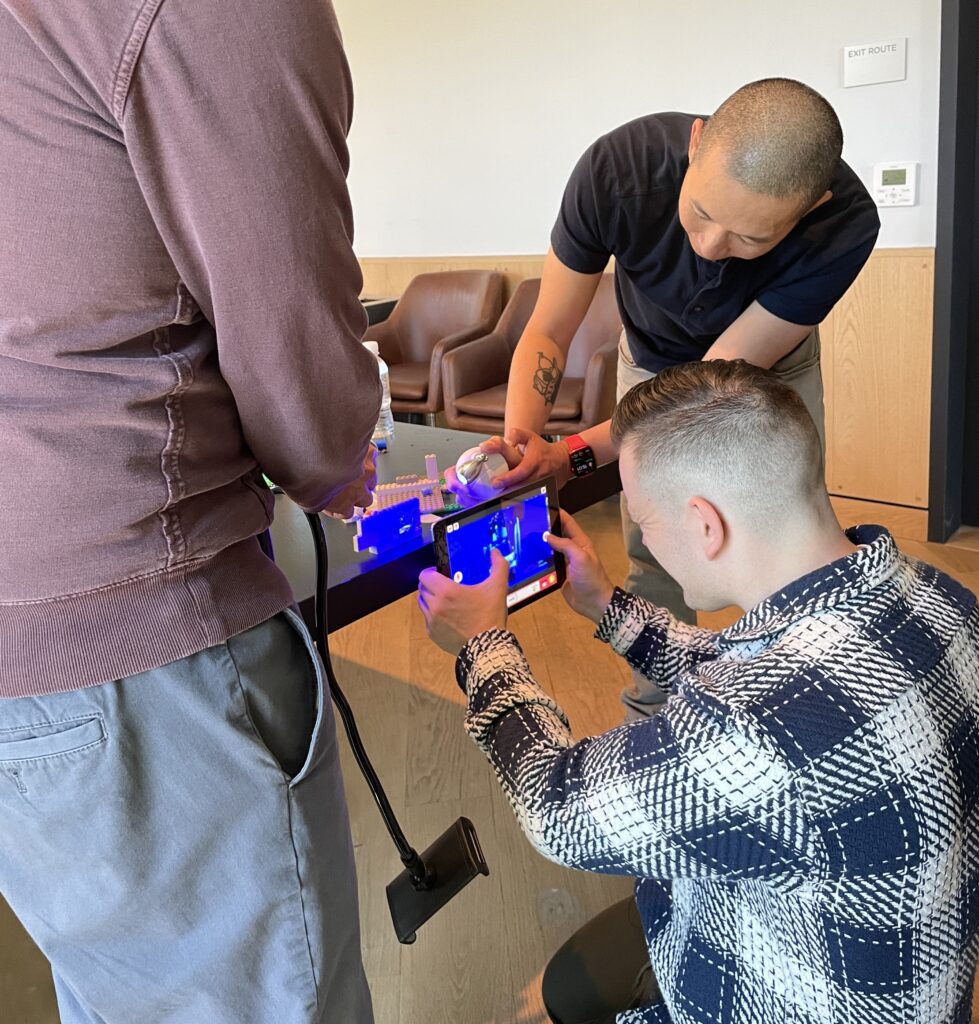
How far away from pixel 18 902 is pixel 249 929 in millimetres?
207

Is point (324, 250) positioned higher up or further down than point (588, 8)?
further down

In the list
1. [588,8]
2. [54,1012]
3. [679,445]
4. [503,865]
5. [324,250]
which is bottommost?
[503,865]

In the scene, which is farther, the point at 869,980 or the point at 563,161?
the point at 563,161

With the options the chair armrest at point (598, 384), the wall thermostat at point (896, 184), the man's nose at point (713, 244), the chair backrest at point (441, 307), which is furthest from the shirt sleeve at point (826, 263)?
the chair backrest at point (441, 307)

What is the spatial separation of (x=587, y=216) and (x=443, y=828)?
1.35 m

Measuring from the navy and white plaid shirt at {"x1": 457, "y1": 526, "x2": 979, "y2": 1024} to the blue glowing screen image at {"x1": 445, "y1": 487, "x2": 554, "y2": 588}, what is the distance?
38 cm

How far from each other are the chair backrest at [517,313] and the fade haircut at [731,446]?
11.5 ft

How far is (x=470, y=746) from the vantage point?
8.26 ft

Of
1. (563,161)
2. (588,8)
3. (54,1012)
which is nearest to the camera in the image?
(54,1012)

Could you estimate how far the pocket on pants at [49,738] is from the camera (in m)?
0.80

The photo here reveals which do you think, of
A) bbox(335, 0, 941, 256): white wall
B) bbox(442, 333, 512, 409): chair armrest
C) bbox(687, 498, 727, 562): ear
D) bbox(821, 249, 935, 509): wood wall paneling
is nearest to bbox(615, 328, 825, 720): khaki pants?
bbox(687, 498, 727, 562): ear

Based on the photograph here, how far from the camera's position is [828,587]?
3.02 feet

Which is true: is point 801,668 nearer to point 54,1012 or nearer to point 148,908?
point 148,908

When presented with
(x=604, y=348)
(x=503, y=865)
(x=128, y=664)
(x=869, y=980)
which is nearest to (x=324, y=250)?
(x=128, y=664)
